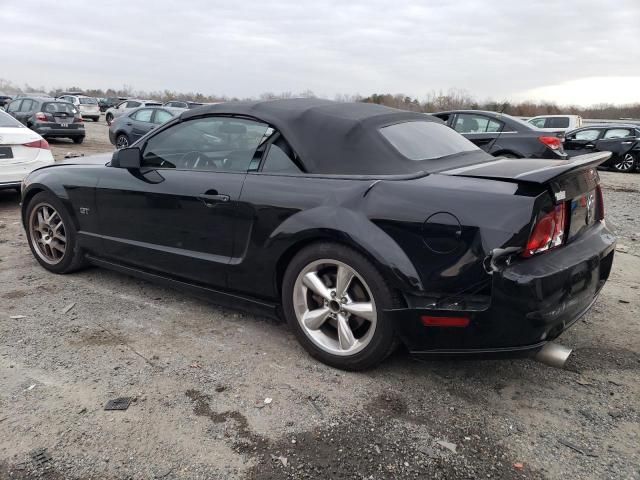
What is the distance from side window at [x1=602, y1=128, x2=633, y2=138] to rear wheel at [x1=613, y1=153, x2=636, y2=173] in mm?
926

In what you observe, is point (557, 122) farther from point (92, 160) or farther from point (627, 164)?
point (92, 160)

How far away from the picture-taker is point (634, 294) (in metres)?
4.35

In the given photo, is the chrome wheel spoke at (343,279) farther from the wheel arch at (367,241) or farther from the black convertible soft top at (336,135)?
the black convertible soft top at (336,135)

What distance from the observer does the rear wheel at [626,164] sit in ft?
50.3

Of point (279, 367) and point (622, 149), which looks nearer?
point (279, 367)

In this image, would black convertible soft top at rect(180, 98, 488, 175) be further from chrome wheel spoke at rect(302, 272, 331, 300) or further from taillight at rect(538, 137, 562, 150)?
taillight at rect(538, 137, 562, 150)

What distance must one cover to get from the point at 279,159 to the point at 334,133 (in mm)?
384

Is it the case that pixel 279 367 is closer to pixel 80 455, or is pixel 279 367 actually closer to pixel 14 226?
pixel 80 455

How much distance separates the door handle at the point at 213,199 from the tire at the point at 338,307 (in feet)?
2.08

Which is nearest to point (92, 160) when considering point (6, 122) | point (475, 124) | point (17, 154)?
point (17, 154)

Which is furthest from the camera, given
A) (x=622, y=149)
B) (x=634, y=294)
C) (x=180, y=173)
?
(x=622, y=149)

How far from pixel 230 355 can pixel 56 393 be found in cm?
97

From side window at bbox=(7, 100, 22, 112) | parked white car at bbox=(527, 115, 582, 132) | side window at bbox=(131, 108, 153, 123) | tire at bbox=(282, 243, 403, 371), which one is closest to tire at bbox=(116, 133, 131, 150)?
side window at bbox=(131, 108, 153, 123)

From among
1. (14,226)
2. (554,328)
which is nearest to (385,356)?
(554,328)
